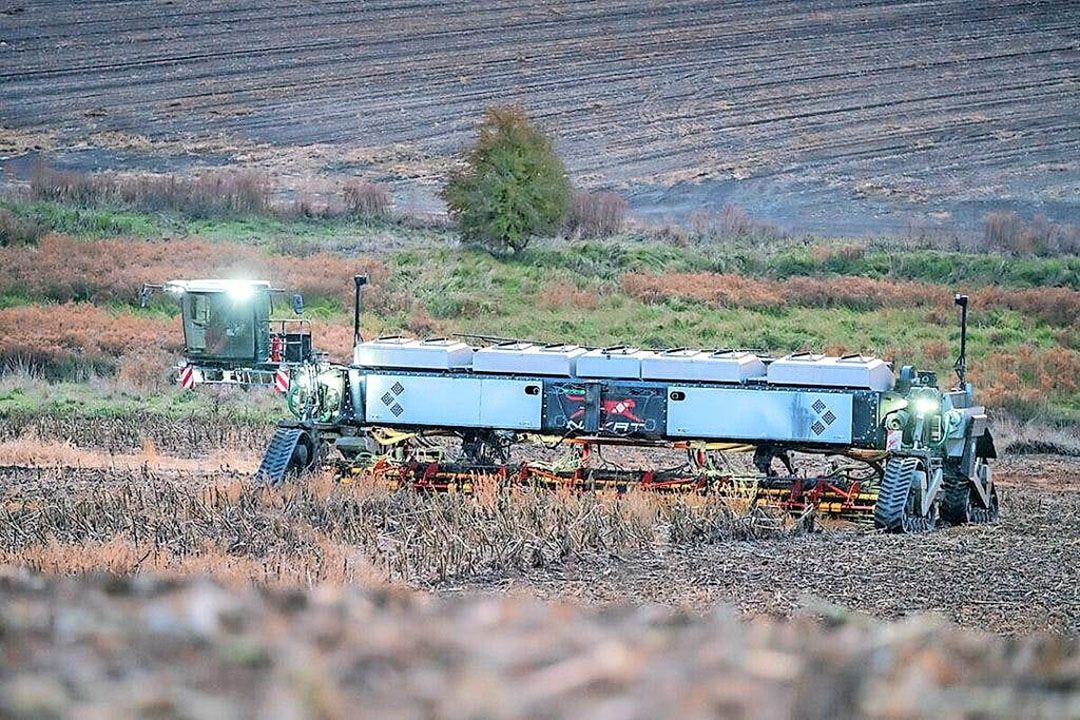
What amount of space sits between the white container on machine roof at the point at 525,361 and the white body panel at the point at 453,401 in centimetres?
15

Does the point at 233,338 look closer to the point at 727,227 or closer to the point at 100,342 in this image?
the point at 100,342

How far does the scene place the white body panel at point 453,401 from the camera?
22.0m

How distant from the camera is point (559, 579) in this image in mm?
14570

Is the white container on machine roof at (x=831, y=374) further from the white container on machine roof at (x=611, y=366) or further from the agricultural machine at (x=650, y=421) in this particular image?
the white container on machine roof at (x=611, y=366)

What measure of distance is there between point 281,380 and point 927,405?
7730 millimetres

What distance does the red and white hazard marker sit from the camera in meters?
23.2

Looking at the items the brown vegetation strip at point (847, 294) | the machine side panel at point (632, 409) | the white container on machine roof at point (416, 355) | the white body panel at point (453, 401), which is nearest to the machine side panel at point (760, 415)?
the machine side panel at point (632, 409)

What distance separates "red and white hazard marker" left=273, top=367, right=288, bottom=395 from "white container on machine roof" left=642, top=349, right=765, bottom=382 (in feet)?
14.7

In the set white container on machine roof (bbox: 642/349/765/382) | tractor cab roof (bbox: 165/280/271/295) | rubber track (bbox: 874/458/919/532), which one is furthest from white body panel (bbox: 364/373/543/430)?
rubber track (bbox: 874/458/919/532)

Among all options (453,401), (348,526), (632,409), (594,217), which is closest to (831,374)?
(632,409)

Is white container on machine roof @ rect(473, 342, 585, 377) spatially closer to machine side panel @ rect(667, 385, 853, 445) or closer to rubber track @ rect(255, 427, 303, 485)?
machine side panel @ rect(667, 385, 853, 445)

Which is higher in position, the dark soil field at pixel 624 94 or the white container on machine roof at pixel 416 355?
the dark soil field at pixel 624 94

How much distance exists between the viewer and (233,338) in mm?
23797

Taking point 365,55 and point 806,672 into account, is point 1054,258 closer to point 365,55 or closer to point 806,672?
point 365,55
